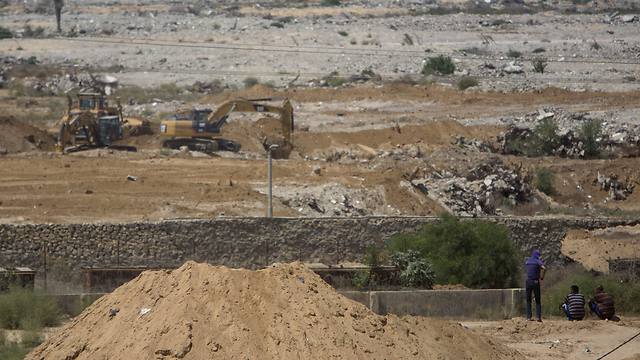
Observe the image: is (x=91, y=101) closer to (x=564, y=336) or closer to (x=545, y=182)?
(x=545, y=182)

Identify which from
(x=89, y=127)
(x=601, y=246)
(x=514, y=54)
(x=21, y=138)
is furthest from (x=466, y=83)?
(x=601, y=246)

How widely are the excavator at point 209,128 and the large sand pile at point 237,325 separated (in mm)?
30393

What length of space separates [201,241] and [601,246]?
953 cm

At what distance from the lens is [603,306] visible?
28234 mm

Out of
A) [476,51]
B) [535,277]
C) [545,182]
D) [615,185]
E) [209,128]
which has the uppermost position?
[535,277]

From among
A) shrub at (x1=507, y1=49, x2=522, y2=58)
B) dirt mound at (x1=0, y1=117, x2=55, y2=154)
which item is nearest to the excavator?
dirt mound at (x1=0, y1=117, x2=55, y2=154)

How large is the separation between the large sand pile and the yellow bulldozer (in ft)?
100

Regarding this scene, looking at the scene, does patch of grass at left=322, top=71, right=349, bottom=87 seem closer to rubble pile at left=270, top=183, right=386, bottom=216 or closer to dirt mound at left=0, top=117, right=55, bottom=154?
dirt mound at left=0, top=117, right=55, bottom=154

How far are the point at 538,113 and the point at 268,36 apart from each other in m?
34.1

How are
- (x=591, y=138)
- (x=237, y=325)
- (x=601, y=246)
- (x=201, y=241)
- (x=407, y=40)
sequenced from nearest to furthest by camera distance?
(x=237, y=325)
(x=201, y=241)
(x=601, y=246)
(x=591, y=138)
(x=407, y=40)

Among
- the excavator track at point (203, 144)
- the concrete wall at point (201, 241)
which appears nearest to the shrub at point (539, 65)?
the excavator track at point (203, 144)

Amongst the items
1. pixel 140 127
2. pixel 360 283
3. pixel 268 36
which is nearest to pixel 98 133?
pixel 140 127

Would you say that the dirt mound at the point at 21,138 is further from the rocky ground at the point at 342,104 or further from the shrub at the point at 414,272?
the shrub at the point at 414,272

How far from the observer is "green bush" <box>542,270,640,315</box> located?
30.2 metres
